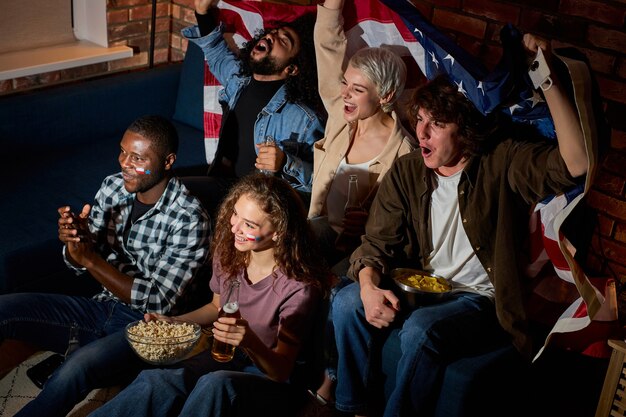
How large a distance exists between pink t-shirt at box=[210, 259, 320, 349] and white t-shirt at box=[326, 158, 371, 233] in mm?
655

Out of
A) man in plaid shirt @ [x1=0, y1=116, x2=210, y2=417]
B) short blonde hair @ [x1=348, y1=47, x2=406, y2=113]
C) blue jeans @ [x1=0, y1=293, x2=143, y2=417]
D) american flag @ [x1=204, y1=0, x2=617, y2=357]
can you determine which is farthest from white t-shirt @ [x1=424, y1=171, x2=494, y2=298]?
blue jeans @ [x1=0, y1=293, x2=143, y2=417]

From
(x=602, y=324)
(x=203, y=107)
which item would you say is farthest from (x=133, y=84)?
(x=602, y=324)

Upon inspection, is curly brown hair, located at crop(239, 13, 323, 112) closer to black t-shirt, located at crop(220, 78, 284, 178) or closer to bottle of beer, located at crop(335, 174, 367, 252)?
black t-shirt, located at crop(220, 78, 284, 178)

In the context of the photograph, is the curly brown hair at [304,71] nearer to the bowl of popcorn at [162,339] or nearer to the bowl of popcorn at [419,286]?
the bowl of popcorn at [419,286]

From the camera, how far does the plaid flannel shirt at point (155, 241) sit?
2789mm

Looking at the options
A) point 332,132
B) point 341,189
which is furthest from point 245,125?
point 341,189

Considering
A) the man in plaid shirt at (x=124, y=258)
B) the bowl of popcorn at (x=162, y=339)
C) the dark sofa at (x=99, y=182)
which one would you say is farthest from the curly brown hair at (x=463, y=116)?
the bowl of popcorn at (x=162, y=339)

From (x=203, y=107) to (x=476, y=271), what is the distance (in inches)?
75.7

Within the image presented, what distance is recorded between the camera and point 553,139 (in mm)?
2559

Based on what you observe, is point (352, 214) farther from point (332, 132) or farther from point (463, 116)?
point (463, 116)

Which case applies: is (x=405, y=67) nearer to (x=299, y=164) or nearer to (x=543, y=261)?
(x=299, y=164)

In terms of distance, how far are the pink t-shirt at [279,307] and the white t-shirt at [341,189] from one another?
655 millimetres

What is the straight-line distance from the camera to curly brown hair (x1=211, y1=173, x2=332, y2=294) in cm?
254

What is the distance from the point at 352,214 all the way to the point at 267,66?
88 centimetres
